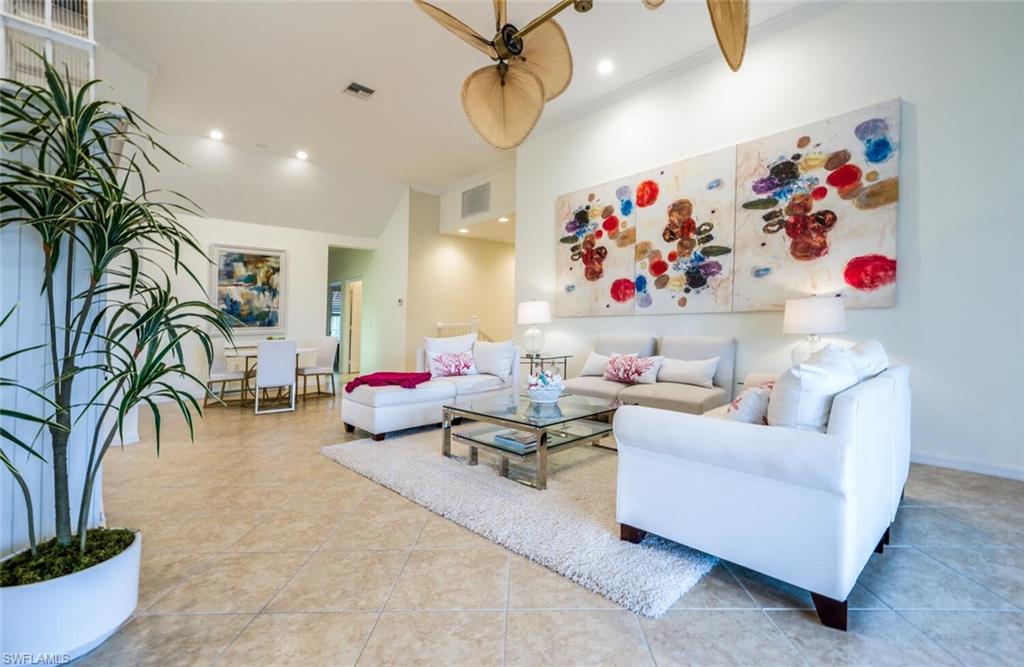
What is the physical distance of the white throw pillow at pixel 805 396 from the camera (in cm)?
147

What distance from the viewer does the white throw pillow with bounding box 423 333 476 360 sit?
14.9 feet

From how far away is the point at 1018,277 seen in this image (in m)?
2.62

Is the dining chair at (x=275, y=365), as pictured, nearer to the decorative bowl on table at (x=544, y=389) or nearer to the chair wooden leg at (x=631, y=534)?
the decorative bowl on table at (x=544, y=389)

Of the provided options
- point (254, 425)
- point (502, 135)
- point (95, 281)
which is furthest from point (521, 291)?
point (95, 281)

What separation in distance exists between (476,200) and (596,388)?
14.1 feet

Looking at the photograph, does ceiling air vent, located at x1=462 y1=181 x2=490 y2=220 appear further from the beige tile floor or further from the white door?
the beige tile floor

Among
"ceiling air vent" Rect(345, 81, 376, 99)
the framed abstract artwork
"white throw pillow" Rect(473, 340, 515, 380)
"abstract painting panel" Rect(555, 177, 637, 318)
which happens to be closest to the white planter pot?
"white throw pillow" Rect(473, 340, 515, 380)

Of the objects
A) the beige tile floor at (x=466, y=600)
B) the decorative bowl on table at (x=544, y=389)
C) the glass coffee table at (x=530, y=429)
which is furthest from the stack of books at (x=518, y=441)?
the beige tile floor at (x=466, y=600)

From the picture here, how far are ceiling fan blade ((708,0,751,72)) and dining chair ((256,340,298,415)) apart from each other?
490 centimetres

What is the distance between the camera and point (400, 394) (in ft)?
12.2

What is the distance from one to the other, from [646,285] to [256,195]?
5.77 meters

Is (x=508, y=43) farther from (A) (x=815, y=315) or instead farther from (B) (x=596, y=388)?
(B) (x=596, y=388)

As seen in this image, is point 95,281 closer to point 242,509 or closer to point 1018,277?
point 242,509

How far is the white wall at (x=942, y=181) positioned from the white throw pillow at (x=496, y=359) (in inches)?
89.5
